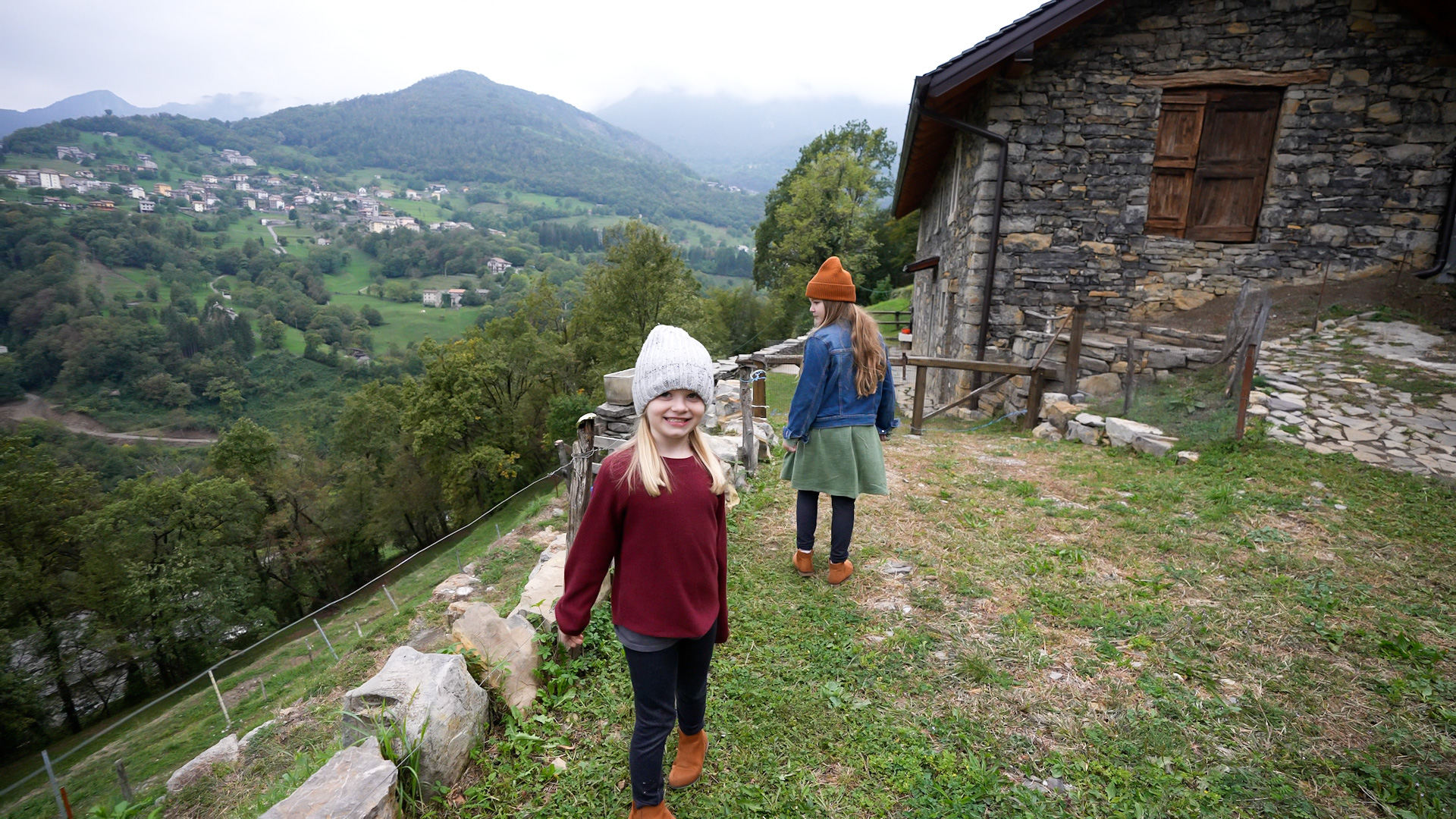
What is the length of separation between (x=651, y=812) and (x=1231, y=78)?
11.9 metres

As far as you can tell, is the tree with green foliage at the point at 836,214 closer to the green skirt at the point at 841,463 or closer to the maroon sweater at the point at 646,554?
the green skirt at the point at 841,463

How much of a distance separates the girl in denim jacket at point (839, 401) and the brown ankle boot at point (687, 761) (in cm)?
157

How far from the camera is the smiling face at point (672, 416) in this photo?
2.05m

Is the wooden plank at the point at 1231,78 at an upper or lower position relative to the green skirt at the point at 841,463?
upper

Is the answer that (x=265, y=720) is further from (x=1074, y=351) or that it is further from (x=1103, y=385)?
(x=1103, y=385)

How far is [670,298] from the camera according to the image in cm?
2689

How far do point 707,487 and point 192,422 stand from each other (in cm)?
7703

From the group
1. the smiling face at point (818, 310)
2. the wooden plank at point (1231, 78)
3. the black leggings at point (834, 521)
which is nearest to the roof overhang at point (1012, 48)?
the wooden plank at point (1231, 78)

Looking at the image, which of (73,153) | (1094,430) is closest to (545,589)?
(1094,430)

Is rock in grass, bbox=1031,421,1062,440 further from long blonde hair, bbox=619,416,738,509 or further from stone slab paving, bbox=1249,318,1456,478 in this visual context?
long blonde hair, bbox=619,416,738,509

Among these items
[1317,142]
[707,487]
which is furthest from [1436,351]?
[707,487]

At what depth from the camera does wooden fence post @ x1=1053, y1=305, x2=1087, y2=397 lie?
8.14m

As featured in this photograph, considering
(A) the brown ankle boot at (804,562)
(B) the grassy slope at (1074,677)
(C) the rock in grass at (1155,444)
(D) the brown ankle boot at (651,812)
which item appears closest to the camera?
(D) the brown ankle boot at (651,812)

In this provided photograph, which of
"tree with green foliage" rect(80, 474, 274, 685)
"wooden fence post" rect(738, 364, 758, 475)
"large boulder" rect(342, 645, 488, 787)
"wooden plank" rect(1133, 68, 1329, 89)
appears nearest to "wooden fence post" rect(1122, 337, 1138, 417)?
"wooden plank" rect(1133, 68, 1329, 89)
